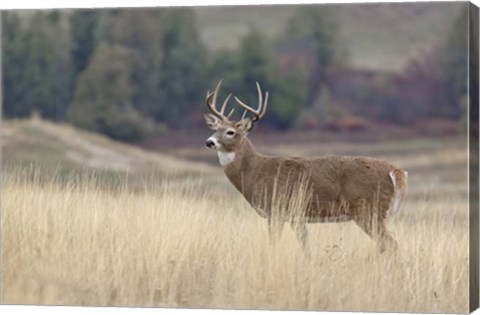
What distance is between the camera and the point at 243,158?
488 inches

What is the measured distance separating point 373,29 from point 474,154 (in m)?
34.0

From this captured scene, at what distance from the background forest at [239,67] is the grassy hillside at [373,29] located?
0.18ft

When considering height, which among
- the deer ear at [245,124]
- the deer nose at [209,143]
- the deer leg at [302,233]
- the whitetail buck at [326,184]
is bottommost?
the deer leg at [302,233]

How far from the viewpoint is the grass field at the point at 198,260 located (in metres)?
10.3

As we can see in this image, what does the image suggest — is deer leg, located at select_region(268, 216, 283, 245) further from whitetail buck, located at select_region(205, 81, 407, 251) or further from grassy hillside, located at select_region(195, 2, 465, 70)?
grassy hillside, located at select_region(195, 2, 465, 70)

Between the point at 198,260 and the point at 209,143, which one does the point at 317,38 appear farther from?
the point at 198,260

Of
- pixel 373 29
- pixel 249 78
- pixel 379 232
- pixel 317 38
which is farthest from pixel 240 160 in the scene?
pixel 317 38

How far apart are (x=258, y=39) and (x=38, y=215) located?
1372 inches

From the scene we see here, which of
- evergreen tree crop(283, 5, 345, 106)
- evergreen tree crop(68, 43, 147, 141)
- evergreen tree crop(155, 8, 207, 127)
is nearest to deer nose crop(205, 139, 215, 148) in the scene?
evergreen tree crop(68, 43, 147, 141)

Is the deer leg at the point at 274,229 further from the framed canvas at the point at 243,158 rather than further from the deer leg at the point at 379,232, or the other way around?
the deer leg at the point at 379,232

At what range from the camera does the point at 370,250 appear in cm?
1102

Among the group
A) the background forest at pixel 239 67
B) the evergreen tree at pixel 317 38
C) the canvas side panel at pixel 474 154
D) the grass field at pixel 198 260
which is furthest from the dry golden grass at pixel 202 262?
the evergreen tree at pixel 317 38

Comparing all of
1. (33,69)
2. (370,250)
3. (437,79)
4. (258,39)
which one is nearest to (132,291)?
(370,250)

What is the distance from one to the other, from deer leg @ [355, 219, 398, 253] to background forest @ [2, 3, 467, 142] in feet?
74.9
